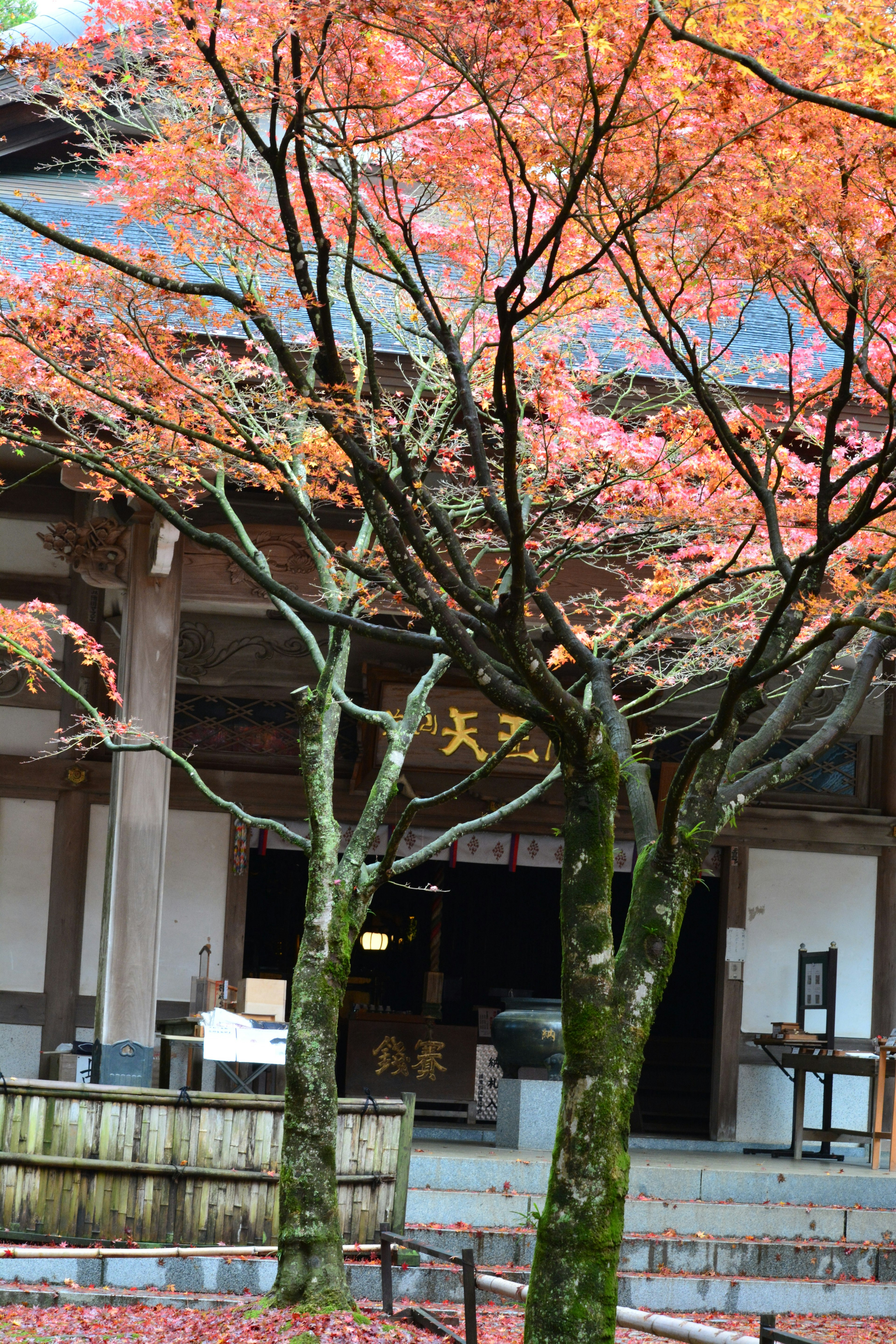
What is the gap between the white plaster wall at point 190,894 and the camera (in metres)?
13.2

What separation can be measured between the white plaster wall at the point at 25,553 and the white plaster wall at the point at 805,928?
24.7 feet

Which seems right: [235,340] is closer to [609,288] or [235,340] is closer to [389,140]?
[609,288]

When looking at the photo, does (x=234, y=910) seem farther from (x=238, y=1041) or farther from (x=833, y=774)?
(x=833, y=774)

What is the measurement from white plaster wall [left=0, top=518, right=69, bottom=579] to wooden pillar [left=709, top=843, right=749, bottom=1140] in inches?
285

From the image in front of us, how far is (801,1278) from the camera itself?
9.27m

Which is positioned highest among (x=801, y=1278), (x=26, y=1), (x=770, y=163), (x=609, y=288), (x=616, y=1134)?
(x=26, y=1)

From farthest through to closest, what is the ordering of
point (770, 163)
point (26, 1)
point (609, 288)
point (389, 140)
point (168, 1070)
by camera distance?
point (26, 1) < point (168, 1070) < point (609, 288) < point (389, 140) < point (770, 163)

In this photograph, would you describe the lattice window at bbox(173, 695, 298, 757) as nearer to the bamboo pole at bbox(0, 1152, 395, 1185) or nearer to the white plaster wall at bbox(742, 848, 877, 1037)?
the white plaster wall at bbox(742, 848, 877, 1037)

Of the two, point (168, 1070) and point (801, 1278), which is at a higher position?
point (168, 1070)

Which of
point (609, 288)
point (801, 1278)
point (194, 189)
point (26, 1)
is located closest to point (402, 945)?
point (801, 1278)

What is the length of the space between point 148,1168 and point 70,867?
497 cm

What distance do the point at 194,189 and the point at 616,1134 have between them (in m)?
4.67

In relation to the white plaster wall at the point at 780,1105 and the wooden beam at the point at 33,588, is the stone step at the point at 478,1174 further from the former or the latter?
the wooden beam at the point at 33,588

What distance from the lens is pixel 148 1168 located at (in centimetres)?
827
